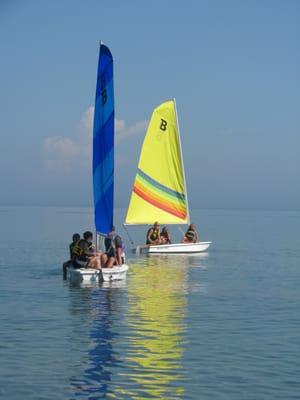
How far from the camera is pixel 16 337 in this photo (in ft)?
53.9

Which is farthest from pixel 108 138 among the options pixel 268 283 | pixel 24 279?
pixel 268 283

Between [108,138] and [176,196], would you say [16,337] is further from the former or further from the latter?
[176,196]

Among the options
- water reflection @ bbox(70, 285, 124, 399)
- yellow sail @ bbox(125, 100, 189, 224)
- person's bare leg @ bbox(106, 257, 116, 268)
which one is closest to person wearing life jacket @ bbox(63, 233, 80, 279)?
person's bare leg @ bbox(106, 257, 116, 268)

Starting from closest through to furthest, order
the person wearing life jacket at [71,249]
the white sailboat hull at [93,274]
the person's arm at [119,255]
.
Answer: the white sailboat hull at [93,274] < the person wearing life jacket at [71,249] < the person's arm at [119,255]

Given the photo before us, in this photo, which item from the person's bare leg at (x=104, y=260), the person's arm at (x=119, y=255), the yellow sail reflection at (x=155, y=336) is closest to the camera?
the yellow sail reflection at (x=155, y=336)

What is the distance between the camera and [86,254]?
2480cm

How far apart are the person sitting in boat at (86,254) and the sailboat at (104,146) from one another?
2502 millimetres

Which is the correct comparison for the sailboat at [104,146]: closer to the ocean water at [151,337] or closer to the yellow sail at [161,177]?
the ocean water at [151,337]

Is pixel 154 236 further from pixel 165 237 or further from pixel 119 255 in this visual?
pixel 119 255

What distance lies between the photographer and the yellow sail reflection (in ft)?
41.9

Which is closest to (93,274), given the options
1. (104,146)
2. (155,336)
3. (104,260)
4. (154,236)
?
(104,260)

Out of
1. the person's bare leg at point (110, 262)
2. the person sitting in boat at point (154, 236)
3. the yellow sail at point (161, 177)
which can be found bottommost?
the person's bare leg at point (110, 262)

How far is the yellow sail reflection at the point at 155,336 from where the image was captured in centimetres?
1278

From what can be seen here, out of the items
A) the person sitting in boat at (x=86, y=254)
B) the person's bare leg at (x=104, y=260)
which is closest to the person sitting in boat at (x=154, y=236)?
the person's bare leg at (x=104, y=260)
